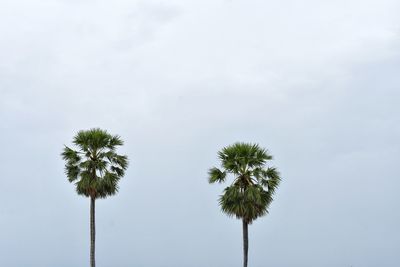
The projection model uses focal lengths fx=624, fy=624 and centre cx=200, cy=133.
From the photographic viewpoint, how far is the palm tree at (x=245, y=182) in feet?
136

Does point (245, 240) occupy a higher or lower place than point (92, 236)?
lower

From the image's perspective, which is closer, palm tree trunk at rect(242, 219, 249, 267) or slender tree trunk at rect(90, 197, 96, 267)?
palm tree trunk at rect(242, 219, 249, 267)

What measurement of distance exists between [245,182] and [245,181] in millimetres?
74

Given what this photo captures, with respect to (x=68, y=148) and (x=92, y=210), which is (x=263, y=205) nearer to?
(x=92, y=210)

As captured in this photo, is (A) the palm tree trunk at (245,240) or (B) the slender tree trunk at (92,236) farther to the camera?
(B) the slender tree trunk at (92,236)

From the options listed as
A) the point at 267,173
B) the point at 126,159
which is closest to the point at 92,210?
the point at 126,159

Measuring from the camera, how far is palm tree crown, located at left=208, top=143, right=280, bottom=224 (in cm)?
4138

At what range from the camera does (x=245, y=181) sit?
1693 inches

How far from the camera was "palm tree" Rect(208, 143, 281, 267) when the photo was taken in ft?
136

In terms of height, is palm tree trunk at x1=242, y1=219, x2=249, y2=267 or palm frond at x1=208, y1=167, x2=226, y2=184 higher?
palm frond at x1=208, y1=167, x2=226, y2=184

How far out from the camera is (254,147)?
143 ft

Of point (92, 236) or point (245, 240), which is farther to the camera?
point (92, 236)

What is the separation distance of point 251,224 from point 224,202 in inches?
92.3

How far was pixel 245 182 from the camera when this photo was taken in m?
43.0
